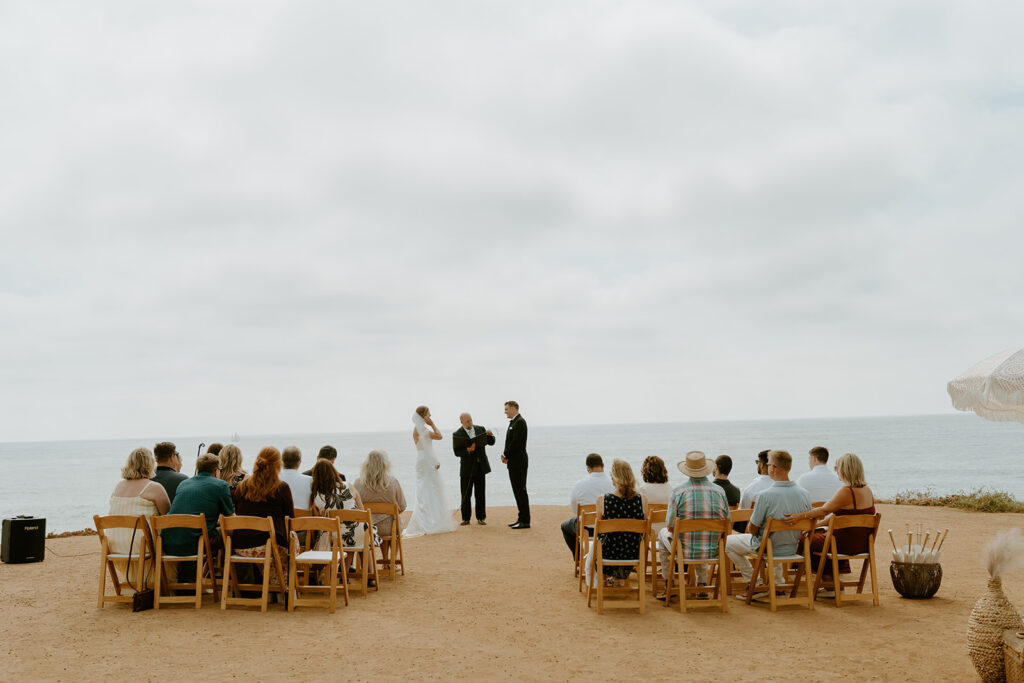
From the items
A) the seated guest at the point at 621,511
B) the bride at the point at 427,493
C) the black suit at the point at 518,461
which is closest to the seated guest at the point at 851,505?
the seated guest at the point at 621,511

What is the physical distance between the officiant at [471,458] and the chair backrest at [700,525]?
6085 mm

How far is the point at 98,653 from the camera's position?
5453 millimetres

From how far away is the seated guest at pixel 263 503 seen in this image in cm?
659

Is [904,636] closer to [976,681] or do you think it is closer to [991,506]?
[976,681]

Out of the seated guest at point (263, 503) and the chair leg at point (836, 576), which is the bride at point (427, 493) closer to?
the seated guest at point (263, 503)

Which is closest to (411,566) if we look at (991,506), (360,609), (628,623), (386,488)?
(386,488)

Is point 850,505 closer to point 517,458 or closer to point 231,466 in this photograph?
point 231,466

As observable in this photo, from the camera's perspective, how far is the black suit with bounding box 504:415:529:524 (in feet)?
39.2

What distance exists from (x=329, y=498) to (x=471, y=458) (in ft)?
16.9

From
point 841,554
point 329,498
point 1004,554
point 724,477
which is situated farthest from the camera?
point 724,477

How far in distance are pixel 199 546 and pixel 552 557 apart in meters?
4.43

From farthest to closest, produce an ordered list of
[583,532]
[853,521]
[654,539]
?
[583,532]
[654,539]
[853,521]

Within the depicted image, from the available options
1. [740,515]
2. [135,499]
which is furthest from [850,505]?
[135,499]

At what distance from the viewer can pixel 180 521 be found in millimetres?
6395
